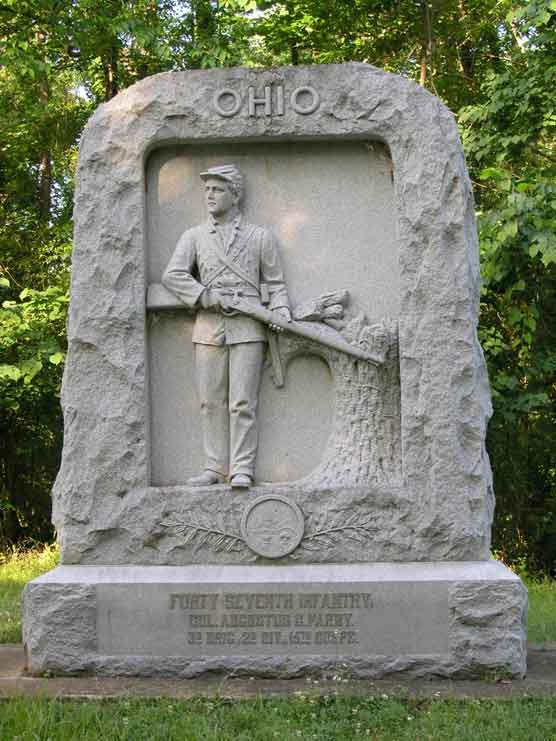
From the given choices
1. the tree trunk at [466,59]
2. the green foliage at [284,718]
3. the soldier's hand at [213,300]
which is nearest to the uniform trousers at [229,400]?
the soldier's hand at [213,300]

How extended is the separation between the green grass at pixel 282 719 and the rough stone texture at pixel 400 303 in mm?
1029

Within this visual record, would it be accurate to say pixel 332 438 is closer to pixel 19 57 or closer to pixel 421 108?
pixel 421 108

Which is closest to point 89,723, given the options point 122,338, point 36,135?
point 122,338

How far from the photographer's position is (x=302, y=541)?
5777mm

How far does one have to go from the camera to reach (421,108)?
5.86 meters

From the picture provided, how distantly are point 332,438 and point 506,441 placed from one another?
4884 mm

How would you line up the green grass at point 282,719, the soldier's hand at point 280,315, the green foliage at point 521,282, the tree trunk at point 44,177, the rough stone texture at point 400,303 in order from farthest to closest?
the tree trunk at point 44,177
the green foliage at point 521,282
the soldier's hand at point 280,315
the rough stone texture at point 400,303
the green grass at point 282,719

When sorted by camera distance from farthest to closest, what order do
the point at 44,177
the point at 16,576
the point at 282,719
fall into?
the point at 44,177
the point at 16,576
the point at 282,719

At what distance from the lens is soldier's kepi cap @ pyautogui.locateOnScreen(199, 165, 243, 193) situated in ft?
19.6

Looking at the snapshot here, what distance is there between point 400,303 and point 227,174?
126 cm

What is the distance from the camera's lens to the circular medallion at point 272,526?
18.9ft

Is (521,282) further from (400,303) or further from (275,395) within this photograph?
(275,395)

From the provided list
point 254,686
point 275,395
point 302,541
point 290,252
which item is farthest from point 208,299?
point 254,686

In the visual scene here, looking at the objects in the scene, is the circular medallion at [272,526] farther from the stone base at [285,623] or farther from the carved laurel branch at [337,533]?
the stone base at [285,623]
